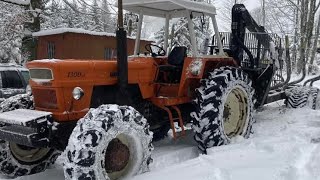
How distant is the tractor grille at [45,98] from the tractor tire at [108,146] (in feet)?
2.70

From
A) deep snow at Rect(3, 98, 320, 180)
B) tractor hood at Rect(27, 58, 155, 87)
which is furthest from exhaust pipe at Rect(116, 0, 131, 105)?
deep snow at Rect(3, 98, 320, 180)

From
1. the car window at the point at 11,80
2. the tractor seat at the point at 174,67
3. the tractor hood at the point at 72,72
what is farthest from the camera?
the car window at the point at 11,80

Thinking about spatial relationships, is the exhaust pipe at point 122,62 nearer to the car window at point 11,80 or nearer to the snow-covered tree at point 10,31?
the car window at point 11,80

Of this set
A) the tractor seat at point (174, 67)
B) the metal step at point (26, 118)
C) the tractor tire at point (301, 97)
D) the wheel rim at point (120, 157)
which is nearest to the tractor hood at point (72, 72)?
the metal step at point (26, 118)

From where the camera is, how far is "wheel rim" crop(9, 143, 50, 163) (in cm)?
565

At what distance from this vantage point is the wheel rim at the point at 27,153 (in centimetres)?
565

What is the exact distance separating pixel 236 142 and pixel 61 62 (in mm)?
3042

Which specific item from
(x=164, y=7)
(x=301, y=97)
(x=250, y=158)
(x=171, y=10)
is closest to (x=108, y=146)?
Result: (x=250, y=158)

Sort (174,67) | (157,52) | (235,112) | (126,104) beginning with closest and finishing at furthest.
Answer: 1. (126,104)
2. (174,67)
3. (235,112)
4. (157,52)

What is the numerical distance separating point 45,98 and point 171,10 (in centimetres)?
296

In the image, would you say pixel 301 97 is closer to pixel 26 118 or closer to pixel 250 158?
pixel 250 158

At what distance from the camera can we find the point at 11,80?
11219mm

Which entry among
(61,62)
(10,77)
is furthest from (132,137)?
(10,77)

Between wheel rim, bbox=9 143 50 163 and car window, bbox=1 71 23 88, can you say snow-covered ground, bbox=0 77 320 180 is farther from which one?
car window, bbox=1 71 23 88
